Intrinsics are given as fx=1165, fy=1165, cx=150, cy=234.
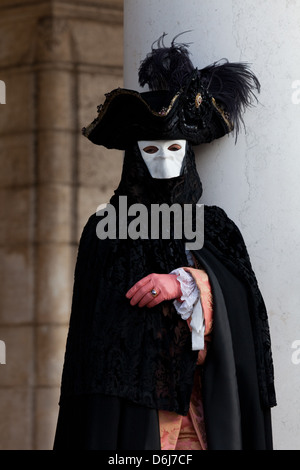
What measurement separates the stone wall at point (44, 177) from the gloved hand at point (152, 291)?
136 inches

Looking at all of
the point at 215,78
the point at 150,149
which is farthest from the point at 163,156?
the point at 215,78

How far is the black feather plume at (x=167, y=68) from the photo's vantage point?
4223 millimetres

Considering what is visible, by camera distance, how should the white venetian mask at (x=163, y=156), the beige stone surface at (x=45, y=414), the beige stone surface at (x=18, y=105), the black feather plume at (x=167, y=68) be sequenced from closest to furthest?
the white venetian mask at (x=163, y=156) < the black feather plume at (x=167, y=68) < the beige stone surface at (x=45, y=414) < the beige stone surface at (x=18, y=105)

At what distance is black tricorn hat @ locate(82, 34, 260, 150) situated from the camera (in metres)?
3.97

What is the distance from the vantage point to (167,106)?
3.98 metres

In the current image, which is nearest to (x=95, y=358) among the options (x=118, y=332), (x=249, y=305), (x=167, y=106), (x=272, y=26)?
(x=118, y=332)

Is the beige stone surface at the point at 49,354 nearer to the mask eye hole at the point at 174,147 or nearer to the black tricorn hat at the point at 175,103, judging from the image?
the black tricorn hat at the point at 175,103

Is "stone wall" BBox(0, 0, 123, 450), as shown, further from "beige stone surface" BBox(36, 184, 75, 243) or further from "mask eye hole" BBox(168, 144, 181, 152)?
"mask eye hole" BBox(168, 144, 181, 152)

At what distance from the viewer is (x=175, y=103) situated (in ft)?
13.1

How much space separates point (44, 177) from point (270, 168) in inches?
125

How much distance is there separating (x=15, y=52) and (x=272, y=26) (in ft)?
11.1

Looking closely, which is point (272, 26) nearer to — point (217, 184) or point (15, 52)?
point (217, 184)

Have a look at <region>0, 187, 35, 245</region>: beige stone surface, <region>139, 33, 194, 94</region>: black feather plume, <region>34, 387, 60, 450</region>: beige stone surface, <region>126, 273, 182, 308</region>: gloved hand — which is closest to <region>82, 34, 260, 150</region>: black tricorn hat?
<region>139, 33, 194, 94</region>: black feather plume

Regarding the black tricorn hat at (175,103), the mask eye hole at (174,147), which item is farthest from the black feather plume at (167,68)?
the mask eye hole at (174,147)
